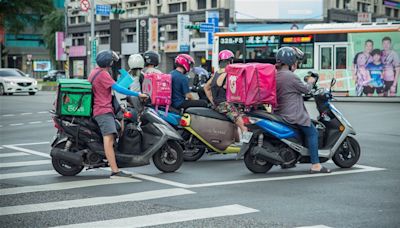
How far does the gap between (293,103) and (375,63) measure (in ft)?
60.2

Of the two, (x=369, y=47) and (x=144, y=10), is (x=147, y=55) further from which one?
(x=144, y=10)

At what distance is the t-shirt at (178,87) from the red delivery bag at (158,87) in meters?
0.63

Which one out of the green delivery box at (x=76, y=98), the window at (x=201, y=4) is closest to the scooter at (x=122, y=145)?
the green delivery box at (x=76, y=98)

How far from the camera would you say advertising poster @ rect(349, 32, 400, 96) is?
26219 millimetres

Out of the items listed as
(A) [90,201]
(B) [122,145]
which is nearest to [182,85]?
(B) [122,145]

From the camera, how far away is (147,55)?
11.1 meters

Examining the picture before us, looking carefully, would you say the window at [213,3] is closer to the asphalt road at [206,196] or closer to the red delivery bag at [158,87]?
the asphalt road at [206,196]

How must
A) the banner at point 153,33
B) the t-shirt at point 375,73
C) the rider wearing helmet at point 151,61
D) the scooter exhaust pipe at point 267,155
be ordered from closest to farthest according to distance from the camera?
the scooter exhaust pipe at point 267,155, the rider wearing helmet at point 151,61, the t-shirt at point 375,73, the banner at point 153,33

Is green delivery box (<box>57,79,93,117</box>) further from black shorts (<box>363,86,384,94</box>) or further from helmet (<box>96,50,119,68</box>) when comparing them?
black shorts (<box>363,86,384,94</box>)

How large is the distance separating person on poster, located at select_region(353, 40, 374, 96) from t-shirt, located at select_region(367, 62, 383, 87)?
0.20 metres

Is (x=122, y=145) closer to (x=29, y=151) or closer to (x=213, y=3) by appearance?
(x=29, y=151)

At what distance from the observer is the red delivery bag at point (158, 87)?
9.88 meters

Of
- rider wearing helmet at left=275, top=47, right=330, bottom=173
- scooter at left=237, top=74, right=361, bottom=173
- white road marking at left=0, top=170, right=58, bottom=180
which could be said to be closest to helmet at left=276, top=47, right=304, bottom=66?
rider wearing helmet at left=275, top=47, right=330, bottom=173

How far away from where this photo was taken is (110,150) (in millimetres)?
9023
